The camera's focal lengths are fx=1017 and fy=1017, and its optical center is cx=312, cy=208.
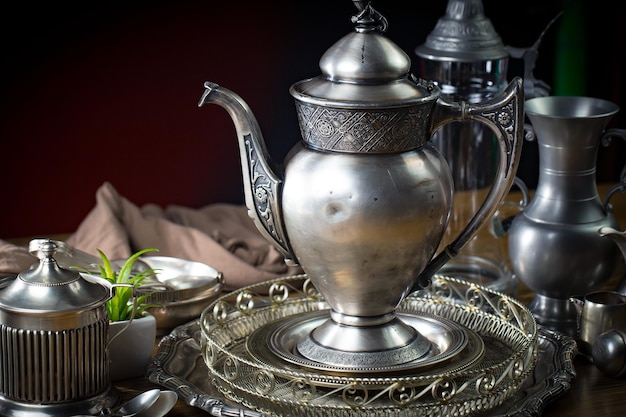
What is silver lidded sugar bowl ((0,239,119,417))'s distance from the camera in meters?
0.79

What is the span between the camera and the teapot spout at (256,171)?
0.84m

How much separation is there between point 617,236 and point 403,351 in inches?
10.5

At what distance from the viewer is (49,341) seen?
0.79 metres

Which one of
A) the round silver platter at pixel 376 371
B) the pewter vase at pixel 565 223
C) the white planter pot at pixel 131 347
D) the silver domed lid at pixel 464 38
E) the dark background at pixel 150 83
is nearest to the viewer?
the round silver platter at pixel 376 371

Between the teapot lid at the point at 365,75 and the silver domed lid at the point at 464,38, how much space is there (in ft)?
1.16

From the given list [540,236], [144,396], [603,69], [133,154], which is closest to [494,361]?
[540,236]

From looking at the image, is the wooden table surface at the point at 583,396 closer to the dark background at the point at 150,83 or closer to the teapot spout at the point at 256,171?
the teapot spout at the point at 256,171

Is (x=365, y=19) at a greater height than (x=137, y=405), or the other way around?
(x=365, y=19)

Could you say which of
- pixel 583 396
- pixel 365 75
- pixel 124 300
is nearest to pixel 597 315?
pixel 583 396

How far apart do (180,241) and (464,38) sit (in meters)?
0.43

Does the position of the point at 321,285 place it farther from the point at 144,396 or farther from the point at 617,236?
the point at 617,236

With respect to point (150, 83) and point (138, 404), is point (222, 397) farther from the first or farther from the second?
point (150, 83)

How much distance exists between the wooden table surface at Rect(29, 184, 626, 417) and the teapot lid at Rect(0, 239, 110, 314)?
11 centimetres

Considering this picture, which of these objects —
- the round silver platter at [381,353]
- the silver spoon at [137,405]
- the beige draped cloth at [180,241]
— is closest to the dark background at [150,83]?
the beige draped cloth at [180,241]
